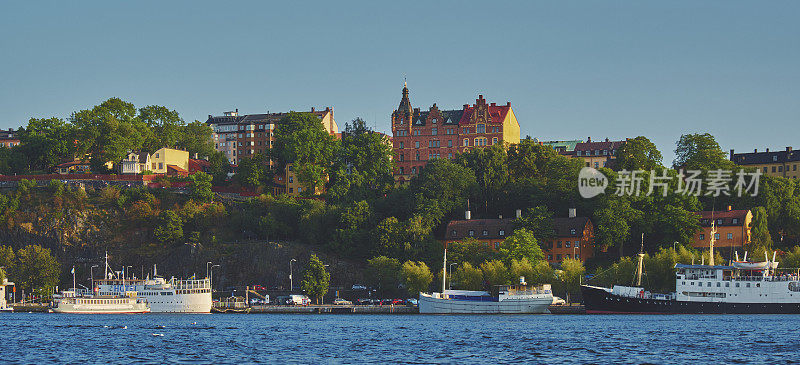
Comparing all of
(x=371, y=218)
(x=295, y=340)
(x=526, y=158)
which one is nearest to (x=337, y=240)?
(x=371, y=218)

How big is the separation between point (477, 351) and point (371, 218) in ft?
231

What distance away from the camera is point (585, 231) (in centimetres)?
13862

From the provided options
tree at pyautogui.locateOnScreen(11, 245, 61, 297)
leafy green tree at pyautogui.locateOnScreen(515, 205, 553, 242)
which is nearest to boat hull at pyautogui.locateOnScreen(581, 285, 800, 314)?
leafy green tree at pyautogui.locateOnScreen(515, 205, 553, 242)

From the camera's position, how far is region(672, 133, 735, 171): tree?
151000 millimetres

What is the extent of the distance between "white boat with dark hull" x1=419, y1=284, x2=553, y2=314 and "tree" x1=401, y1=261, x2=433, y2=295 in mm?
5178

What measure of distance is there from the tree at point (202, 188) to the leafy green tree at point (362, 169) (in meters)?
19.2

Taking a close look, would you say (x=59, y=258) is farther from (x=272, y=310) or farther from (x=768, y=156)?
(x=768, y=156)

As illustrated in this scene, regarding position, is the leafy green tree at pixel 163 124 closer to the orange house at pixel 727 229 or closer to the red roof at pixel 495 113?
the red roof at pixel 495 113

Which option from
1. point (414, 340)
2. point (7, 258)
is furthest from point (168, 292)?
point (414, 340)

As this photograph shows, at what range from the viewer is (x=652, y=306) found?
118125 mm

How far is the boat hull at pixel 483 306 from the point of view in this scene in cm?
12212

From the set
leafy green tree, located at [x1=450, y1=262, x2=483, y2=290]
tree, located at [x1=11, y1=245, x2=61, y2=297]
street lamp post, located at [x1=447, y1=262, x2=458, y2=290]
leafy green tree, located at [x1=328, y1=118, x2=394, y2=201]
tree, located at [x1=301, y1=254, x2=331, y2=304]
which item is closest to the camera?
leafy green tree, located at [x1=450, y1=262, x2=483, y2=290]

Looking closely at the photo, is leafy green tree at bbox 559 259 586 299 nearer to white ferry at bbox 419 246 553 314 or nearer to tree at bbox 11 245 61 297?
white ferry at bbox 419 246 553 314

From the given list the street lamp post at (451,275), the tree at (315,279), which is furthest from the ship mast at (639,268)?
the tree at (315,279)
